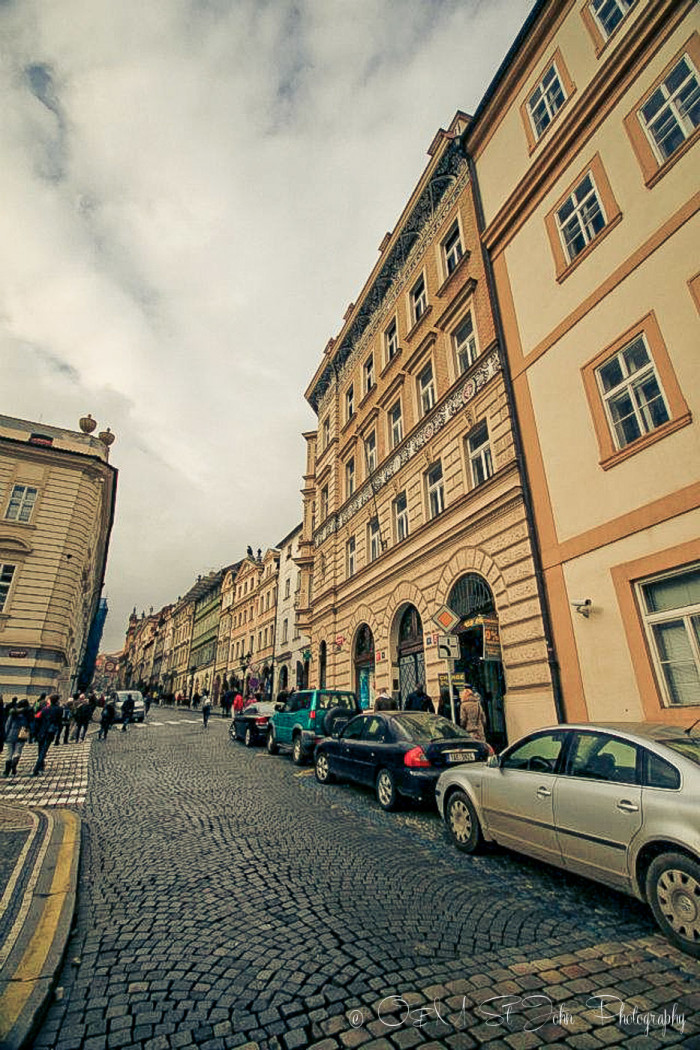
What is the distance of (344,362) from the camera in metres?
25.2

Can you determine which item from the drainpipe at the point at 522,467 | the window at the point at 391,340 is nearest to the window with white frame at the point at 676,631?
the drainpipe at the point at 522,467

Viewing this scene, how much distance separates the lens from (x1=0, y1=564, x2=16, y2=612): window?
22.8 m

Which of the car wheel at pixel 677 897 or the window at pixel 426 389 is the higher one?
the window at pixel 426 389

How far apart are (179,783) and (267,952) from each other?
710 cm

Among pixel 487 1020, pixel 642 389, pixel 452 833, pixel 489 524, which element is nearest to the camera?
pixel 487 1020

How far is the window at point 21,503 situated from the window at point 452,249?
22806 mm

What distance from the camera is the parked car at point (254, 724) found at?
1597 cm

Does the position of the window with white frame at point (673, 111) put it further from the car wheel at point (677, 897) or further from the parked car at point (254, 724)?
the parked car at point (254, 724)

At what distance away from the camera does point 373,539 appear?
763 inches

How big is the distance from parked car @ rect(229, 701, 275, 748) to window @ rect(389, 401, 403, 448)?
35.3ft

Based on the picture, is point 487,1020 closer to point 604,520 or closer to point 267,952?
point 267,952

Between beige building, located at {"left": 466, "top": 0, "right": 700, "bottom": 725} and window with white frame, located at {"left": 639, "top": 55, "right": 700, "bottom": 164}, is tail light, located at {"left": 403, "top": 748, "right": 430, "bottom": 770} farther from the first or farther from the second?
window with white frame, located at {"left": 639, "top": 55, "right": 700, "bottom": 164}

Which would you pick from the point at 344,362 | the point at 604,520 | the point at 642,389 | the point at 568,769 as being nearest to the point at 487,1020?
the point at 568,769

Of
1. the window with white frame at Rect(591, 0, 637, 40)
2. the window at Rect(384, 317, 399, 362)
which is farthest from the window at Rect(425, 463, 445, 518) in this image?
the window with white frame at Rect(591, 0, 637, 40)
